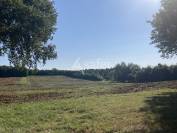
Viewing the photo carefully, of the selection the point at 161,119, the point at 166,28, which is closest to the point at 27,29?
the point at 166,28

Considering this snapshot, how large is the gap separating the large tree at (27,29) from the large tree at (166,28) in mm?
12467

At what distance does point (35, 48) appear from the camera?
139 ft

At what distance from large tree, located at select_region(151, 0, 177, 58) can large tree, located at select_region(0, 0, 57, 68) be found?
491 inches

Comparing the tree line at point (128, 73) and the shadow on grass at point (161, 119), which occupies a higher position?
the tree line at point (128, 73)

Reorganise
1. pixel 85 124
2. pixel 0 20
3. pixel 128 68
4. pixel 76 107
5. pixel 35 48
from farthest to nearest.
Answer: pixel 128 68, pixel 35 48, pixel 0 20, pixel 76 107, pixel 85 124

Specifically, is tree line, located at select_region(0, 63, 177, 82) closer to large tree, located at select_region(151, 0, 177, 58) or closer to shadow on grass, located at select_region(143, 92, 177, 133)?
large tree, located at select_region(151, 0, 177, 58)

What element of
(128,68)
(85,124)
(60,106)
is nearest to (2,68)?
(128,68)

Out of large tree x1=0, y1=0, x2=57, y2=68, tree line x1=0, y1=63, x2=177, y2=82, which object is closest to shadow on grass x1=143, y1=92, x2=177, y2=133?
large tree x1=0, y1=0, x2=57, y2=68

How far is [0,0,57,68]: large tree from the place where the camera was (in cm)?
3794

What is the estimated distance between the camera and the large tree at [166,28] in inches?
1751

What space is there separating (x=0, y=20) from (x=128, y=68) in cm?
9866

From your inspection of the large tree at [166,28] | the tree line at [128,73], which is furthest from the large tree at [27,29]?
the tree line at [128,73]

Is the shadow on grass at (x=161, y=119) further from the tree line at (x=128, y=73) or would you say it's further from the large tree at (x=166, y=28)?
the tree line at (x=128, y=73)

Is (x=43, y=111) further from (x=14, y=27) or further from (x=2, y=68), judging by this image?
(x=2, y=68)
